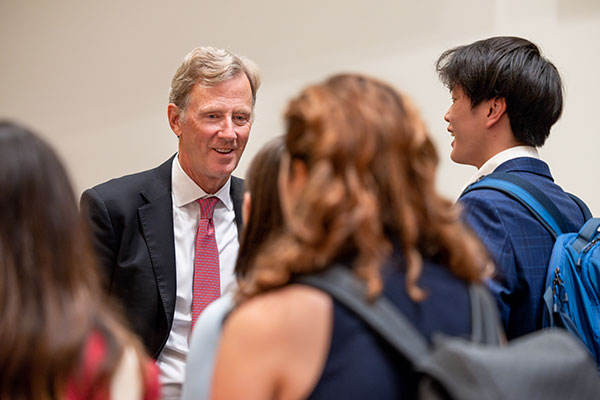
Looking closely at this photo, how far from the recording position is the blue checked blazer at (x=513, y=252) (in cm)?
185

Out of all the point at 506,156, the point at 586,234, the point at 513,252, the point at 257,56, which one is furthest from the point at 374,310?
the point at 257,56

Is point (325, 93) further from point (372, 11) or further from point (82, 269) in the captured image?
point (372, 11)

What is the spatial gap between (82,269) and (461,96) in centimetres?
143

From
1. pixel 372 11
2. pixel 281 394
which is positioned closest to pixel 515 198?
pixel 281 394

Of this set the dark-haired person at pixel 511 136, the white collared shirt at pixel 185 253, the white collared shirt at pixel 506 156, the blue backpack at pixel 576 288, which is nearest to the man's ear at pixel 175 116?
the white collared shirt at pixel 185 253

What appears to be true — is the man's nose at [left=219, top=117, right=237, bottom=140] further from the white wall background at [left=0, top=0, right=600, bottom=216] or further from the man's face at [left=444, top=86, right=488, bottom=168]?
the white wall background at [left=0, top=0, right=600, bottom=216]

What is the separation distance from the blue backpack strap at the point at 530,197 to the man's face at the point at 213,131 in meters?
0.81

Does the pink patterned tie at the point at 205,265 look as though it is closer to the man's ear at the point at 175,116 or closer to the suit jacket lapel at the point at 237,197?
the suit jacket lapel at the point at 237,197

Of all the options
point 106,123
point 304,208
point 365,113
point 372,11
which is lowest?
point 106,123

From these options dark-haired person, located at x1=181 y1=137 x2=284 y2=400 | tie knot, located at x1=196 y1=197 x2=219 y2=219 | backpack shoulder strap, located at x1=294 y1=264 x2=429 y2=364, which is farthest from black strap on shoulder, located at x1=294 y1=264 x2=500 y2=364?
tie knot, located at x1=196 y1=197 x2=219 y2=219

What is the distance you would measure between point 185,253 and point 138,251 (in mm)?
148

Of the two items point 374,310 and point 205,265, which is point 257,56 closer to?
point 205,265

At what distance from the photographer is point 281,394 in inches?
40.4

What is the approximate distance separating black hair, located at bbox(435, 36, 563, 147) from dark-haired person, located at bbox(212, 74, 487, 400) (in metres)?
1.04
